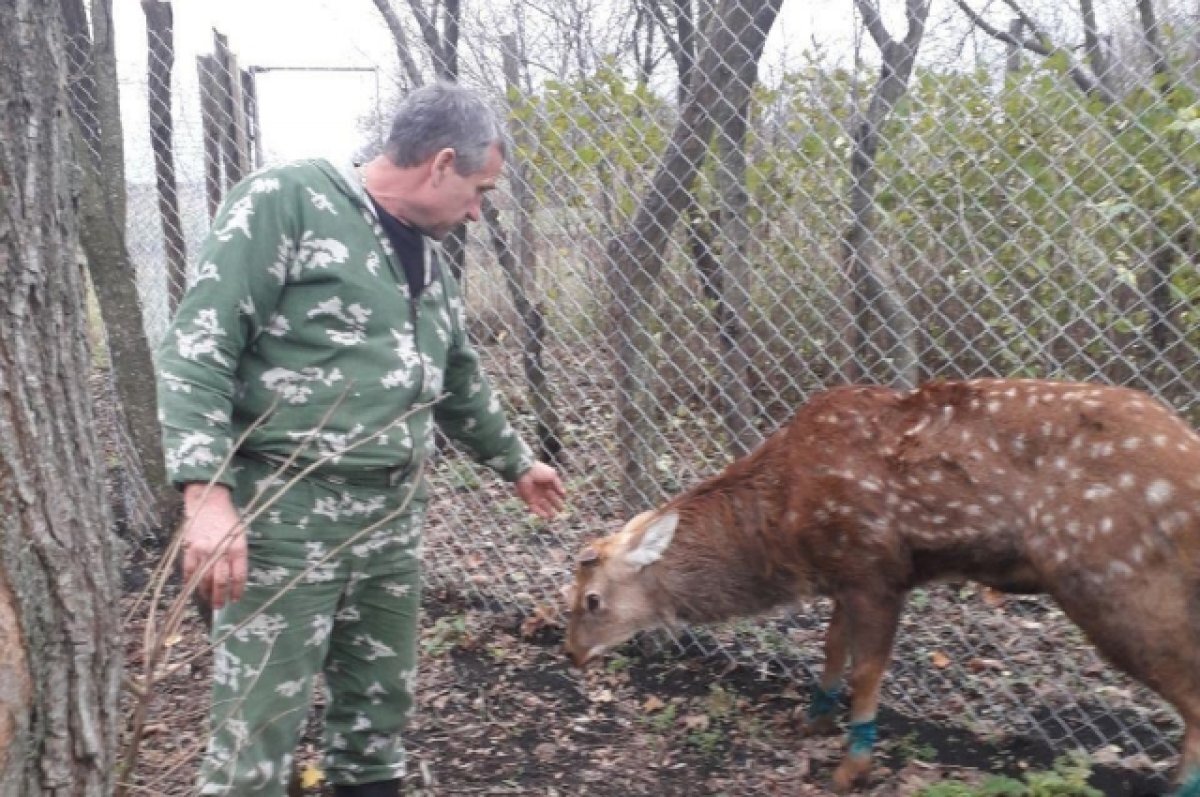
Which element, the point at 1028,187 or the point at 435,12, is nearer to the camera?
the point at 1028,187

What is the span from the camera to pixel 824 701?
477 centimetres

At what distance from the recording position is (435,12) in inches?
257

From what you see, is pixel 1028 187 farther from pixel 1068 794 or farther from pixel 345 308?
pixel 345 308

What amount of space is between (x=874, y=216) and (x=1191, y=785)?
228cm

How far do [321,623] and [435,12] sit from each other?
414 cm

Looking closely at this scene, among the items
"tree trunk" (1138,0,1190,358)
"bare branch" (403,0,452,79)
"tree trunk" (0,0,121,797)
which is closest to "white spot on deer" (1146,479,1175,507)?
"tree trunk" (1138,0,1190,358)

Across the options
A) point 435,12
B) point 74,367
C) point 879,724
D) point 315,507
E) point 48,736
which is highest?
point 435,12

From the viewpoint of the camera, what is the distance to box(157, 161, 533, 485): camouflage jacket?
3191 mm

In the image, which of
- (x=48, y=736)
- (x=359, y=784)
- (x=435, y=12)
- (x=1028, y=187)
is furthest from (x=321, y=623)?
(x=435, y=12)

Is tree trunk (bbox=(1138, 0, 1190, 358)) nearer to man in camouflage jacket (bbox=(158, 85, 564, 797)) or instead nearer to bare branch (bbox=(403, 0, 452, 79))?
man in camouflage jacket (bbox=(158, 85, 564, 797))

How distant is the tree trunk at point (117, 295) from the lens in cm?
606

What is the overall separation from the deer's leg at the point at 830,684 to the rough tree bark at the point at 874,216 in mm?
1063

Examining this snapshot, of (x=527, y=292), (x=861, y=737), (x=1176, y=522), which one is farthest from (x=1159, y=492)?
(x=527, y=292)

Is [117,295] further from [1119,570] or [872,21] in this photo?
[1119,570]
